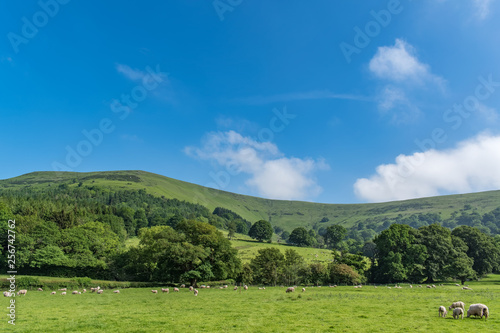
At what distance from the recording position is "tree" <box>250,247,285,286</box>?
204 ft

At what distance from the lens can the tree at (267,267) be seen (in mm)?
62094

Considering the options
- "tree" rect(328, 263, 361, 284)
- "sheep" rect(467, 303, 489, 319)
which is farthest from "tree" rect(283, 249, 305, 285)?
"sheep" rect(467, 303, 489, 319)

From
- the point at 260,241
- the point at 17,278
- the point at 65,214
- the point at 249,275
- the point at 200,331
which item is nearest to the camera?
the point at 200,331

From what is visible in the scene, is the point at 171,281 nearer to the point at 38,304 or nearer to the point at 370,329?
the point at 38,304

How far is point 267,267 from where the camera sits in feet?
203

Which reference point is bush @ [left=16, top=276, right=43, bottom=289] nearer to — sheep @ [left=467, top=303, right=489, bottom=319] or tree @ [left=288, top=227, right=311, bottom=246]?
sheep @ [left=467, top=303, right=489, bottom=319]

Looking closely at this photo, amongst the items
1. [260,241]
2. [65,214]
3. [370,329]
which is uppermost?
[65,214]

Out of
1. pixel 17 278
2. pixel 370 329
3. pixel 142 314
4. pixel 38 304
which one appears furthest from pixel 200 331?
pixel 17 278

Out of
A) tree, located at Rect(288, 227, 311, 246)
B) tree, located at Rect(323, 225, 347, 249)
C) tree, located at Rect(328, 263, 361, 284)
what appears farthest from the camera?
tree, located at Rect(323, 225, 347, 249)

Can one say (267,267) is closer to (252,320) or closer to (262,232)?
(252,320)

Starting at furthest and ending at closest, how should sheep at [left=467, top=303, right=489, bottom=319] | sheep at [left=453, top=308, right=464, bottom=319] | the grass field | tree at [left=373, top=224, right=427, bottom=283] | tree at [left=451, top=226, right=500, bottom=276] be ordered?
tree at [left=451, top=226, right=500, bottom=276] → tree at [left=373, top=224, right=427, bottom=283] → sheep at [left=453, top=308, right=464, bottom=319] → sheep at [left=467, top=303, right=489, bottom=319] → the grass field

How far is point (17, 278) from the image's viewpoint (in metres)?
42.9

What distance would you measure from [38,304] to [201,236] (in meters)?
28.7

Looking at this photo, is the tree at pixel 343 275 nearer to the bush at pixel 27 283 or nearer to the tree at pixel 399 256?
the tree at pixel 399 256
